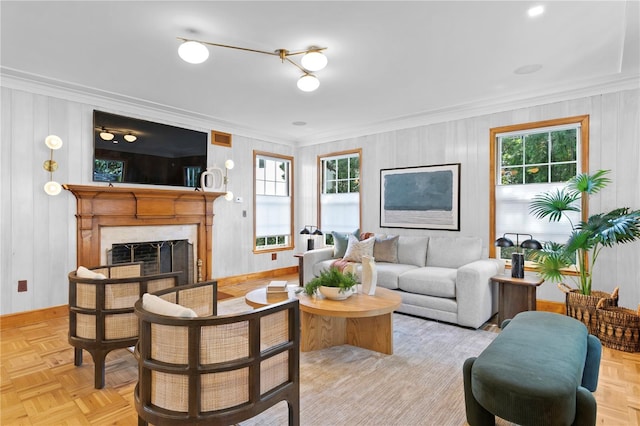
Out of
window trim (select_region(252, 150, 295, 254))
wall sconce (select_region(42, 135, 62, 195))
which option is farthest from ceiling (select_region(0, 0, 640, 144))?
window trim (select_region(252, 150, 295, 254))

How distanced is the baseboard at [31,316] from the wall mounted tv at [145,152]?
1560mm

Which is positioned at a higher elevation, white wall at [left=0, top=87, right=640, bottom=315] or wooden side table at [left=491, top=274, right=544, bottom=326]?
white wall at [left=0, top=87, right=640, bottom=315]

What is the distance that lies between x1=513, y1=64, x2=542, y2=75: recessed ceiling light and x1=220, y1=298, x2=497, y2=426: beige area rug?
266 centimetres

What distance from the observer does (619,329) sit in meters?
2.98

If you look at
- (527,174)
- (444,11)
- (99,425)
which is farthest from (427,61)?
(99,425)

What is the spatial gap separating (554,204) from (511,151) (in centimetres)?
108

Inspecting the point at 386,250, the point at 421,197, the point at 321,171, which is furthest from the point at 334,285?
the point at 321,171

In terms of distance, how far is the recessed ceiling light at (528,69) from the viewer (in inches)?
130

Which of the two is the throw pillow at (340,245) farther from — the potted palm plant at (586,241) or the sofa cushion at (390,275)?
the potted palm plant at (586,241)

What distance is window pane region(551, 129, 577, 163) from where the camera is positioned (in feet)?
12.8

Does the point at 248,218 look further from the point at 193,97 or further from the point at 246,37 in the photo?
the point at 246,37

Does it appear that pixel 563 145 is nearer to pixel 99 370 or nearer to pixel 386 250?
pixel 386 250

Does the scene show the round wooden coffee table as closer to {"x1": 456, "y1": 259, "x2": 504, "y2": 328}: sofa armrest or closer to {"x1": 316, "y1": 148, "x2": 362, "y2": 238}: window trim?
{"x1": 456, "y1": 259, "x2": 504, "y2": 328}: sofa armrest

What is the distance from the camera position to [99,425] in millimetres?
1922
